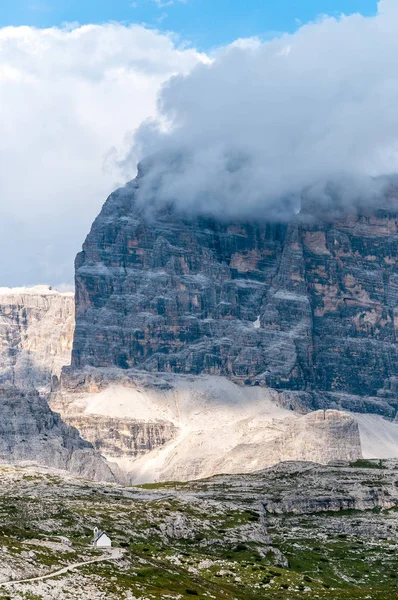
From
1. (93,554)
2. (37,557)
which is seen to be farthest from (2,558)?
(93,554)

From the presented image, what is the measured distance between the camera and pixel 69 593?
16775 centimetres

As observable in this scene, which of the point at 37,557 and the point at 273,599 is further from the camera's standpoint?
the point at 273,599

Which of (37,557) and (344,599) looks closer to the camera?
(37,557)

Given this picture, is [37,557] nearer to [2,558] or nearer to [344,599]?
[2,558]

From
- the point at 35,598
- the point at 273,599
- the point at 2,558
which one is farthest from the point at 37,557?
the point at 273,599

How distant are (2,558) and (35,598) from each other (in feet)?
48.0

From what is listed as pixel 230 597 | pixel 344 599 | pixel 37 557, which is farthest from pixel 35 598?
pixel 344 599

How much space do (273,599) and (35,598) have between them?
4449 cm

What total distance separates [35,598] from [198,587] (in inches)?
1176

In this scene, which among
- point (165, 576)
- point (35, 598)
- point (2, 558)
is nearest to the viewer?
point (35, 598)

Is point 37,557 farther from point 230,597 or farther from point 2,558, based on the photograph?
point 230,597

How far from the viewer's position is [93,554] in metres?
198

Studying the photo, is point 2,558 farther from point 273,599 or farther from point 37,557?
point 273,599

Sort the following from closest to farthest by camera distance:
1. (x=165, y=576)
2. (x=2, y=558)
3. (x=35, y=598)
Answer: (x=35, y=598) < (x=2, y=558) < (x=165, y=576)
